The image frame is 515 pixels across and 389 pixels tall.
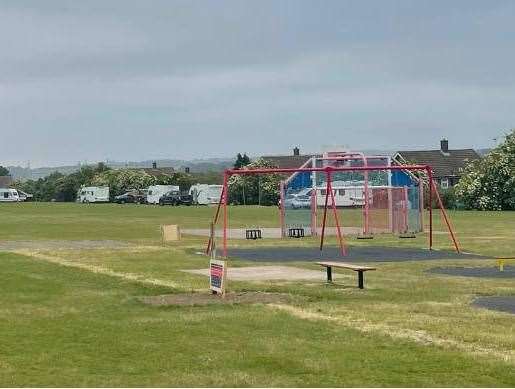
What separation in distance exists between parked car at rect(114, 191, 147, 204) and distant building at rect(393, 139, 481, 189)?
1202 inches

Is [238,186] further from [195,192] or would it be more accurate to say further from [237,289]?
[237,289]

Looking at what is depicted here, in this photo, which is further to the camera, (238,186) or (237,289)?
(238,186)

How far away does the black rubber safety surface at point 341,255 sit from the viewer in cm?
2532

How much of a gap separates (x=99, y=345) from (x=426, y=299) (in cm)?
675

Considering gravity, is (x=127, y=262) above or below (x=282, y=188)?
below

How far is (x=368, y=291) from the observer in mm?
17016

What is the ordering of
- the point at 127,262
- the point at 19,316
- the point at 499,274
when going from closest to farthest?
the point at 19,316
the point at 499,274
the point at 127,262

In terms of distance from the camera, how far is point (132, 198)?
100 metres

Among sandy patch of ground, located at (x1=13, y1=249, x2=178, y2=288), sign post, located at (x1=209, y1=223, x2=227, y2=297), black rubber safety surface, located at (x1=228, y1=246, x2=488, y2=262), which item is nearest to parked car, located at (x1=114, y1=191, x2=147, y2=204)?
black rubber safety surface, located at (x1=228, y1=246, x2=488, y2=262)

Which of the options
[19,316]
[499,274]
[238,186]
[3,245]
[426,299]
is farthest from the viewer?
[238,186]

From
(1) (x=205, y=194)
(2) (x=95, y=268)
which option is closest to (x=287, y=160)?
(1) (x=205, y=194)

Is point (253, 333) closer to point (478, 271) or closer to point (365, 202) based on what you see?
point (478, 271)

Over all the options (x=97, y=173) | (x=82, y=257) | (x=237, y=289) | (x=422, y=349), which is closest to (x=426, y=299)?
(x=237, y=289)

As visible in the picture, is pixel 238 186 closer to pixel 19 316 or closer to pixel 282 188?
pixel 282 188
